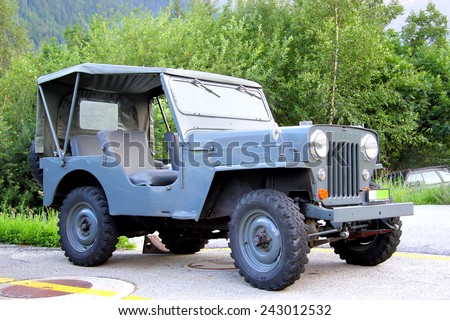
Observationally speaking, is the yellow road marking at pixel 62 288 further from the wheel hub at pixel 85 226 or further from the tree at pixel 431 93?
the tree at pixel 431 93

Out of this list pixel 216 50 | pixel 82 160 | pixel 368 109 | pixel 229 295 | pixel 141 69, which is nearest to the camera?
pixel 229 295

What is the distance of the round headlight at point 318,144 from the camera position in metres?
5.50

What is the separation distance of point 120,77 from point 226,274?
9.56ft

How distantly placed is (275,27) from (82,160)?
20.5 meters

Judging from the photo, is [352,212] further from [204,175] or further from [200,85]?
[200,85]

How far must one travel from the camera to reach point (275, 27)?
26359mm

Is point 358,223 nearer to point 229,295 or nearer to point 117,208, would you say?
point 229,295

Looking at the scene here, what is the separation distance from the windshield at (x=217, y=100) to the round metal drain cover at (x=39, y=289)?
86.5 inches

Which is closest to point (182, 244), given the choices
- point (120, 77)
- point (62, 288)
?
point (120, 77)

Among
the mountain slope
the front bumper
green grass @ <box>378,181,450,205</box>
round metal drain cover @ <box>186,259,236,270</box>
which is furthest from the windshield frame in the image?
the mountain slope

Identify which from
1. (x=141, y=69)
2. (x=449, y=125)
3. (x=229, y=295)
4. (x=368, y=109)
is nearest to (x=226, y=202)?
(x=229, y=295)

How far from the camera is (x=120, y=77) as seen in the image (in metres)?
7.54

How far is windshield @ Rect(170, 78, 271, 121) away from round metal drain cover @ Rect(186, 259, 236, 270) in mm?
1792

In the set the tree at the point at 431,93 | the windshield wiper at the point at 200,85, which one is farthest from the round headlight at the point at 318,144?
the tree at the point at 431,93
